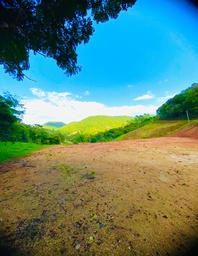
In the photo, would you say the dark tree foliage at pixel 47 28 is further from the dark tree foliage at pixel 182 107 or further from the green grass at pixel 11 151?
the dark tree foliage at pixel 182 107

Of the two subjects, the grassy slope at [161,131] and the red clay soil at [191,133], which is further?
the grassy slope at [161,131]

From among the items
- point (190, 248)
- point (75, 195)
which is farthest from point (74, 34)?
point (190, 248)

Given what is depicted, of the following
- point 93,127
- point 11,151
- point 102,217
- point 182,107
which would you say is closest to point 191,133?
point 102,217

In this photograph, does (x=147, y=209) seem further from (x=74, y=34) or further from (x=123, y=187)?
(x=74, y=34)

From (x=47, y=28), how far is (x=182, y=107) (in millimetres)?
50794

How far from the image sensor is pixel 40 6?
9.71 ft

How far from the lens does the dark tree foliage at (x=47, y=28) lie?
9.88 ft

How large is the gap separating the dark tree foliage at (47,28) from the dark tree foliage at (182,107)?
4329 centimetres

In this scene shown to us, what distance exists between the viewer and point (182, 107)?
42.3m

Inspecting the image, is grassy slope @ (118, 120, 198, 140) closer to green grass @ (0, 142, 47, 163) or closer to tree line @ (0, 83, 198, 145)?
tree line @ (0, 83, 198, 145)

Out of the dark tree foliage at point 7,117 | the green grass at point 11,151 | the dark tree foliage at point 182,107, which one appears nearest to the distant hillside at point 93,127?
the dark tree foliage at point 182,107

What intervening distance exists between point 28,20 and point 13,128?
577cm

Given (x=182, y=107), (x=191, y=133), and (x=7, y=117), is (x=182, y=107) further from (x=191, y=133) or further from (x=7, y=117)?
(x=7, y=117)

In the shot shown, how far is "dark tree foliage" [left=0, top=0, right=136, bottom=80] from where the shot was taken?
301 centimetres
